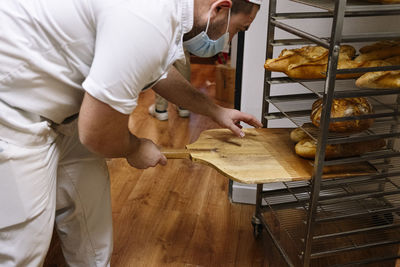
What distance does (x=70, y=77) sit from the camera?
3.35 feet

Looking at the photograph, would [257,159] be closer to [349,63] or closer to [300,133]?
[300,133]

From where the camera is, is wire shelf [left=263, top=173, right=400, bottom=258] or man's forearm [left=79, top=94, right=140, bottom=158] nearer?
man's forearm [left=79, top=94, right=140, bottom=158]

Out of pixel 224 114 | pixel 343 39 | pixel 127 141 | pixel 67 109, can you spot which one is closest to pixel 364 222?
pixel 224 114

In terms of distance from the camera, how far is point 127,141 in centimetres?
109

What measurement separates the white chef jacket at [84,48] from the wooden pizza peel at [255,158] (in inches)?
14.8

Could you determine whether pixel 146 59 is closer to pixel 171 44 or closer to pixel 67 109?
pixel 171 44

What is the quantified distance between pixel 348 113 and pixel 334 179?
327mm

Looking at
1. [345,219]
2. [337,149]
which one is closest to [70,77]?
[337,149]

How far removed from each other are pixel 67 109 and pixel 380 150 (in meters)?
1.04

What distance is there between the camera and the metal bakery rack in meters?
1.10

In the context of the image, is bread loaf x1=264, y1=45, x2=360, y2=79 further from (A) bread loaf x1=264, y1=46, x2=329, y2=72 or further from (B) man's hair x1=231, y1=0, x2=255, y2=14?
(B) man's hair x1=231, y1=0, x2=255, y2=14

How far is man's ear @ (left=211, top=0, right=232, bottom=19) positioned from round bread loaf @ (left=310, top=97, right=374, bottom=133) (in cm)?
47

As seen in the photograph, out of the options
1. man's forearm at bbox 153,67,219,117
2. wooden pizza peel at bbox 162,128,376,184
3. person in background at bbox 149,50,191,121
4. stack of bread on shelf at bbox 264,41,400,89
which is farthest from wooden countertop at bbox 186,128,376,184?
person in background at bbox 149,50,191,121

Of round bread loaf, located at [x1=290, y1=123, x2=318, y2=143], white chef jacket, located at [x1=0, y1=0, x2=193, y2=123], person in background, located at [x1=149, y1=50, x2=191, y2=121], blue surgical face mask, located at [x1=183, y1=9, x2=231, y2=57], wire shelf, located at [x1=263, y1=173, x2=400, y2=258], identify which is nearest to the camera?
white chef jacket, located at [x1=0, y1=0, x2=193, y2=123]
